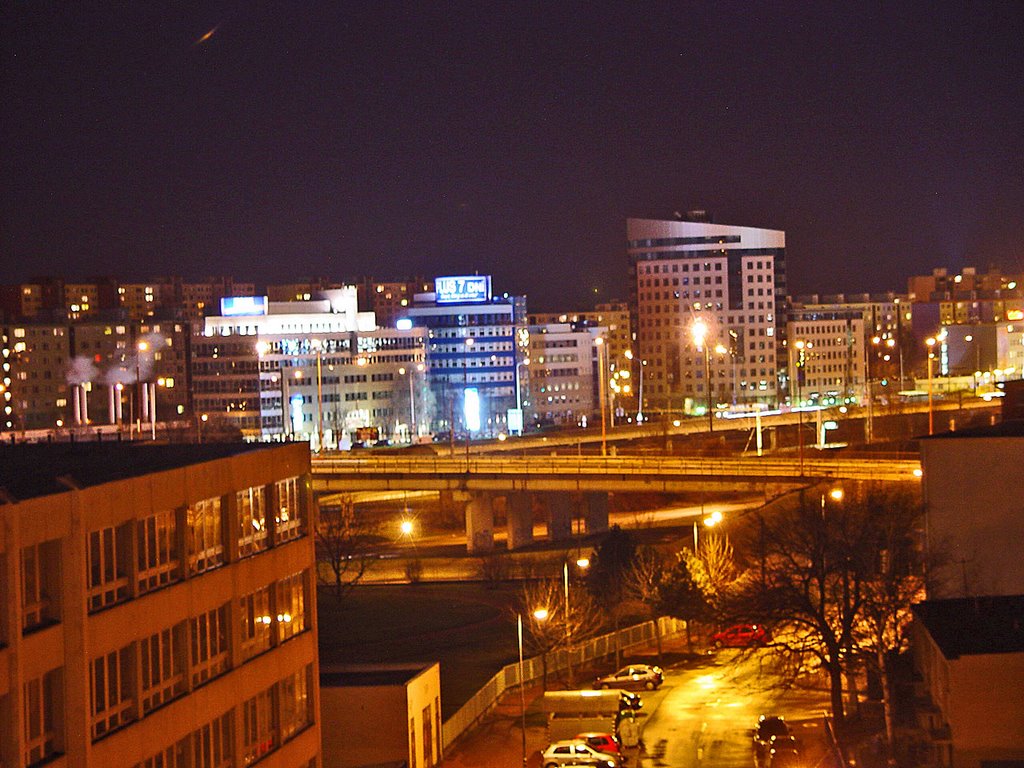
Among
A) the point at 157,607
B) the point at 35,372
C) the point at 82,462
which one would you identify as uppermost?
the point at 35,372

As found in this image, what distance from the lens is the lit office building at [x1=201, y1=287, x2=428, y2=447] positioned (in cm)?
8619

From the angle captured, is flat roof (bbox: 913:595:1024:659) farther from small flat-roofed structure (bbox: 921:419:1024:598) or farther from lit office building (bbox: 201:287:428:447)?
lit office building (bbox: 201:287:428:447)

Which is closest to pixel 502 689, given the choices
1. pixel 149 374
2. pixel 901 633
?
pixel 901 633

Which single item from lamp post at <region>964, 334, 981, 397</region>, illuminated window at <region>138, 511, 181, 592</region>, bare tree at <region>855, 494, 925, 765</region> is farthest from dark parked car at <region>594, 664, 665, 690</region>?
lamp post at <region>964, 334, 981, 397</region>

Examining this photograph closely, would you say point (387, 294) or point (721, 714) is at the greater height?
point (387, 294)

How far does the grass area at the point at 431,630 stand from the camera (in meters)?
30.8

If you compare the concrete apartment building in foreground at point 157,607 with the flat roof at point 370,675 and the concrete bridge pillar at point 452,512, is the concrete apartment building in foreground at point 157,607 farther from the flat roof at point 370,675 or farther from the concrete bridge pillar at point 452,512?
the concrete bridge pillar at point 452,512

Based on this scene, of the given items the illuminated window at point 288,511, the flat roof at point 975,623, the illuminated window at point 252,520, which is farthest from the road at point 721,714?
the illuminated window at point 252,520

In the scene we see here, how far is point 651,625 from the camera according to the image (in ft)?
111

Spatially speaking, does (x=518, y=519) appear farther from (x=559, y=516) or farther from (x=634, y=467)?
(x=634, y=467)

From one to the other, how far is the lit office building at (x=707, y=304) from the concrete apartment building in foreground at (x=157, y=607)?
106702 mm

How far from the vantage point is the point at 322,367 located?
88125 millimetres

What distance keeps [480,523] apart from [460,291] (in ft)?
162

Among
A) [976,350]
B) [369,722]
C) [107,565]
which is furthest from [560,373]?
[107,565]
